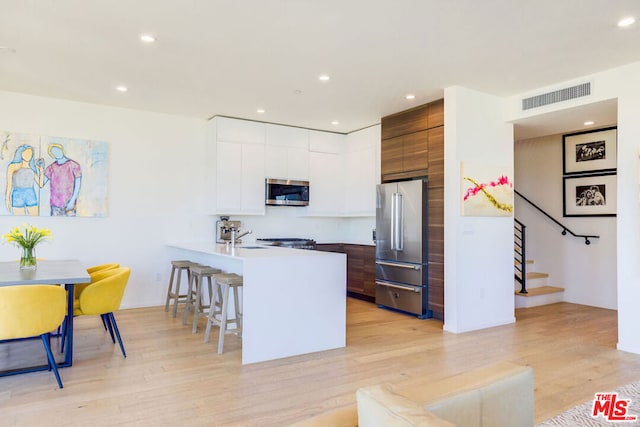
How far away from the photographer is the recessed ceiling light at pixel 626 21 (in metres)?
3.10

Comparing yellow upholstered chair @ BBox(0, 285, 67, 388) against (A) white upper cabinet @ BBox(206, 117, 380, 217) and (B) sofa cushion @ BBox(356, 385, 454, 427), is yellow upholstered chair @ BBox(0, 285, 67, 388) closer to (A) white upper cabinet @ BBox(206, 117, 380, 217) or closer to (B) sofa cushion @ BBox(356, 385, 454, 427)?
(B) sofa cushion @ BBox(356, 385, 454, 427)

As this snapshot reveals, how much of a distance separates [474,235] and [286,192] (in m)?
2.89

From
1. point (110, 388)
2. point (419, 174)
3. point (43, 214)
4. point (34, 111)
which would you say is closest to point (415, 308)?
point (419, 174)

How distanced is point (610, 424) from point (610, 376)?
953 millimetres

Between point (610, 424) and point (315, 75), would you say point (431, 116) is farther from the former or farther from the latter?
point (610, 424)

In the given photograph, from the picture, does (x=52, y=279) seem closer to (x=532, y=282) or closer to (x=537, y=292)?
(x=537, y=292)

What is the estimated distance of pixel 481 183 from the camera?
486 centimetres

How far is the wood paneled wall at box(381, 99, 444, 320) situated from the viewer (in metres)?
4.95

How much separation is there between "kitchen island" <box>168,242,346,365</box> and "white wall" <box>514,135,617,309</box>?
4.33 m

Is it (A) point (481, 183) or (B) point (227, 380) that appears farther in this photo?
(A) point (481, 183)

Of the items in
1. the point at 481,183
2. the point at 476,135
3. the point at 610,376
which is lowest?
the point at 610,376

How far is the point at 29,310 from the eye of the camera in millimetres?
2893

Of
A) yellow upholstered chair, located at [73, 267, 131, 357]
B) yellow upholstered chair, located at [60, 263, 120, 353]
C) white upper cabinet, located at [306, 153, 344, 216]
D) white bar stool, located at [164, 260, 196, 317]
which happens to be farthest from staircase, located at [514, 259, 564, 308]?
yellow upholstered chair, located at [60, 263, 120, 353]

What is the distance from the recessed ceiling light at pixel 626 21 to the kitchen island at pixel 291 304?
2.92 metres
